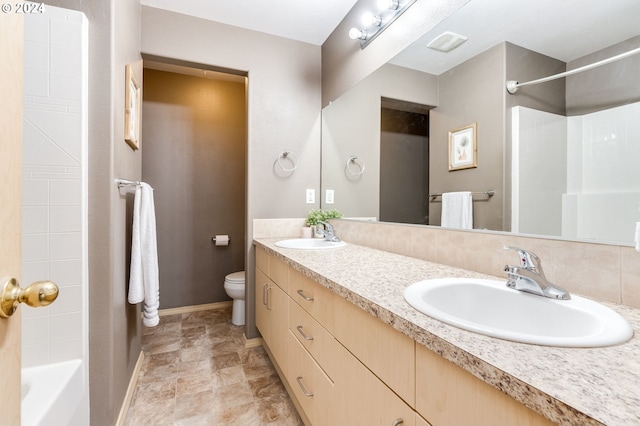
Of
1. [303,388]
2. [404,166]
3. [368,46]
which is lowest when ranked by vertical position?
[303,388]

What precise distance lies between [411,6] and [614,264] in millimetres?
1412

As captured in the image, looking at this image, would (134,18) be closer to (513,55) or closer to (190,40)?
(190,40)

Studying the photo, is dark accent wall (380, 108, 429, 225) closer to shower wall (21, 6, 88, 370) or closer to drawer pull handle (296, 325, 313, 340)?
drawer pull handle (296, 325, 313, 340)

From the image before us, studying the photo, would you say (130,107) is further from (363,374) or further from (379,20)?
(363,374)

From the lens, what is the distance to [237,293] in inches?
93.7

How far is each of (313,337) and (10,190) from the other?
0.96m

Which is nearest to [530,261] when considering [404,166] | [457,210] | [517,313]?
[517,313]

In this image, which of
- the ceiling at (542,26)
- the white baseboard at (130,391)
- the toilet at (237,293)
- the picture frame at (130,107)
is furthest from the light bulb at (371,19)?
the white baseboard at (130,391)

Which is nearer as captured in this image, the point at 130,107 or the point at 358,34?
the point at 130,107

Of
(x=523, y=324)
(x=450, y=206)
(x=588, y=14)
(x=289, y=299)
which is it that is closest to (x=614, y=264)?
(x=523, y=324)

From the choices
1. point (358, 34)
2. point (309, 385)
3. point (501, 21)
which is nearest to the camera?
point (501, 21)

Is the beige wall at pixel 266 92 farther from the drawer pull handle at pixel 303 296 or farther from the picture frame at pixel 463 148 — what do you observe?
the picture frame at pixel 463 148

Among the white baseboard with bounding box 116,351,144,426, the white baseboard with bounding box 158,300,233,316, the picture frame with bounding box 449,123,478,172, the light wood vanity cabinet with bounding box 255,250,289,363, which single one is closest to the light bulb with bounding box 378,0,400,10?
the picture frame with bounding box 449,123,478,172

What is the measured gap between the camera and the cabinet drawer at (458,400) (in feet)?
1.40
